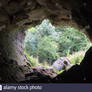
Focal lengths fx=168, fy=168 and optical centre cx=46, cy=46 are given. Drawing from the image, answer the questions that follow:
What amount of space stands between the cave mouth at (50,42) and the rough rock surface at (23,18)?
258 inches

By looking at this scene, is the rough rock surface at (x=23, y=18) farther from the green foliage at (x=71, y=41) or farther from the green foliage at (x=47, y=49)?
the green foliage at (x=71, y=41)

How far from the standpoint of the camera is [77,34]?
1198 cm

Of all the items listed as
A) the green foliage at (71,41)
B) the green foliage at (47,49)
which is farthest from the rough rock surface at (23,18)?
the green foliage at (71,41)

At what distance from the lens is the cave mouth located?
11.3 m

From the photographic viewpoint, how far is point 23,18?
3.37 meters

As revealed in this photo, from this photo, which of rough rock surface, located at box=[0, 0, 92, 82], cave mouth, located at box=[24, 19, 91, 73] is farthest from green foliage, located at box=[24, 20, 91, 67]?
rough rock surface, located at box=[0, 0, 92, 82]

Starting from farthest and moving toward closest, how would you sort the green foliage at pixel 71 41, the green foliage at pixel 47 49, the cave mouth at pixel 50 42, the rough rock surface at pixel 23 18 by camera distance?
the green foliage at pixel 71 41
the cave mouth at pixel 50 42
the green foliage at pixel 47 49
the rough rock surface at pixel 23 18

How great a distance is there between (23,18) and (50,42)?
7804 millimetres

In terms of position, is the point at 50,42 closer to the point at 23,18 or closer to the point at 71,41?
the point at 71,41

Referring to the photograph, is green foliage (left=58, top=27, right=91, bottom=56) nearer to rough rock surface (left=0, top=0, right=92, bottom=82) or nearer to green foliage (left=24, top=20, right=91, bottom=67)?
green foliage (left=24, top=20, right=91, bottom=67)

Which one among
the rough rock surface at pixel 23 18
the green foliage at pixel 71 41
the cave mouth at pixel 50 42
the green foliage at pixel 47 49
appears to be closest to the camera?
the rough rock surface at pixel 23 18

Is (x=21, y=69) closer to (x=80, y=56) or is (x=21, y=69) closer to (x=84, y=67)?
(x=84, y=67)

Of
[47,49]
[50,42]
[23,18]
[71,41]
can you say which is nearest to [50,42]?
[50,42]

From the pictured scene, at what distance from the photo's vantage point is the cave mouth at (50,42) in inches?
444
